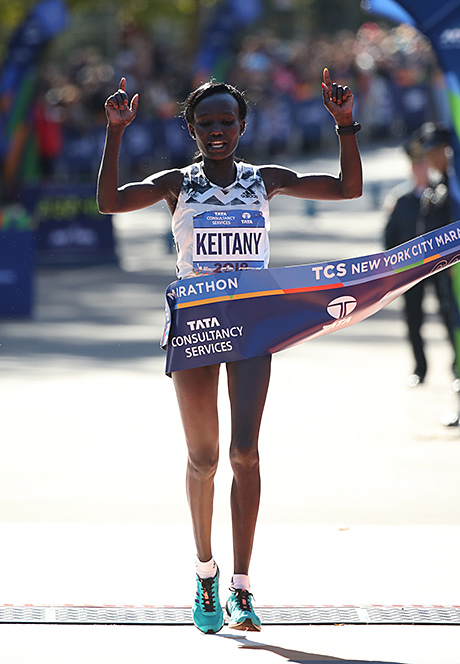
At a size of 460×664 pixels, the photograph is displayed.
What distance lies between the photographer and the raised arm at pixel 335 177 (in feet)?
16.4

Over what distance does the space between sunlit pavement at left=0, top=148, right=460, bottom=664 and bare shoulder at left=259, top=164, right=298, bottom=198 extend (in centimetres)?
162

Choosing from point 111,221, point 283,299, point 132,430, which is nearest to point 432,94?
point 111,221

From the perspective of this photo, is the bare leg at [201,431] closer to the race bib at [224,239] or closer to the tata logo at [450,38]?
the race bib at [224,239]

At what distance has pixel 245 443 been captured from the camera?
4840mm

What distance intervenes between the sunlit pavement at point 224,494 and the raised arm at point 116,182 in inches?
61.5

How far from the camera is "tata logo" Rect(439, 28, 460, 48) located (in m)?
8.22

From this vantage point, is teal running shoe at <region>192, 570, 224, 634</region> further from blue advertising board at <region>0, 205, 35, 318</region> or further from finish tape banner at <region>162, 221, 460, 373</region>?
blue advertising board at <region>0, 205, 35, 318</region>

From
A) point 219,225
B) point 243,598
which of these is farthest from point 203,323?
point 243,598

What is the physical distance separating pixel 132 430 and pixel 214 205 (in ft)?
12.9

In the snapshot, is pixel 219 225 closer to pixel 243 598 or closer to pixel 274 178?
pixel 274 178

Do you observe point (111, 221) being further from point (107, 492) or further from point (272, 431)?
point (107, 492)

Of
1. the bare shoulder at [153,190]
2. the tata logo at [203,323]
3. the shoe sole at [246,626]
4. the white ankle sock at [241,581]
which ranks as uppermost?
the bare shoulder at [153,190]

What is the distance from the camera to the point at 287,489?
722cm

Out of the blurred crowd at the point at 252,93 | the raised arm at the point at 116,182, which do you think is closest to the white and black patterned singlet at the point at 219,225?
the raised arm at the point at 116,182
